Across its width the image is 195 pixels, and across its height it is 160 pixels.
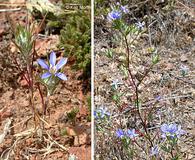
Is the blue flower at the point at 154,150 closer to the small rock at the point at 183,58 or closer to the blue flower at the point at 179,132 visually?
the blue flower at the point at 179,132

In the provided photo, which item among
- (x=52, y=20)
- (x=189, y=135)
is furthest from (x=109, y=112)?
(x=52, y=20)

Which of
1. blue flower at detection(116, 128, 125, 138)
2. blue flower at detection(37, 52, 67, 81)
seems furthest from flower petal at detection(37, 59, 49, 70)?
blue flower at detection(116, 128, 125, 138)

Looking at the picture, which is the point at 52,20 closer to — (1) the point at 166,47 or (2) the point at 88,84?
(2) the point at 88,84

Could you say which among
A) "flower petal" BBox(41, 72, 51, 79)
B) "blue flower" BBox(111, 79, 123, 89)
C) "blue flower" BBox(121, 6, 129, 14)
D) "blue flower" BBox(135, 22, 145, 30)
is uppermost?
"blue flower" BBox(121, 6, 129, 14)

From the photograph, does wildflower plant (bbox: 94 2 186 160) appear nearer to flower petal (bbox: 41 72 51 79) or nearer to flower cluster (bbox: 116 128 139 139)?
flower cluster (bbox: 116 128 139 139)

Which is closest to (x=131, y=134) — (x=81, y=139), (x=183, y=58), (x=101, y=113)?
(x=101, y=113)
